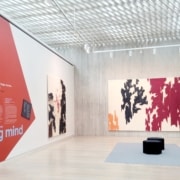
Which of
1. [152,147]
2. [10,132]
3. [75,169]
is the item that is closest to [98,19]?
[152,147]

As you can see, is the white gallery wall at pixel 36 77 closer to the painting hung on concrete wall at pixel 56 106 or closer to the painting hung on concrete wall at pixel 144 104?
the painting hung on concrete wall at pixel 56 106

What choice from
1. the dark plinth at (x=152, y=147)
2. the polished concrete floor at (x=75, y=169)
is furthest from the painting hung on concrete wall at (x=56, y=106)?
the dark plinth at (x=152, y=147)

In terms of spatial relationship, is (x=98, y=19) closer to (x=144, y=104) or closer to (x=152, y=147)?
(x=152, y=147)

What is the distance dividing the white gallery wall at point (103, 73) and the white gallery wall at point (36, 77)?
7.39 ft

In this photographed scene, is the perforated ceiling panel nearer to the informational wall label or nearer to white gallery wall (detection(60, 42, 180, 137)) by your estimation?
white gallery wall (detection(60, 42, 180, 137))

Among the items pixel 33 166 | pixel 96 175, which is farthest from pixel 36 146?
pixel 96 175

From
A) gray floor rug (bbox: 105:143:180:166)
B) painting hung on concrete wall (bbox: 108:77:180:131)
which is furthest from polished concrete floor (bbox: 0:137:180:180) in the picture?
painting hung on concrete wall (bbox: 108:77:180:131)

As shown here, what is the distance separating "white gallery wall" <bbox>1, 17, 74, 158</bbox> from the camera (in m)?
6.45

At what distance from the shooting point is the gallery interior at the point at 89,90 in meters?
5.62

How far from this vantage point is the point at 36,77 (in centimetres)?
736

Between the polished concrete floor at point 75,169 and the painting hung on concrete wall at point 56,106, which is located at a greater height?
the painting hung on concrete wall at point 56,106

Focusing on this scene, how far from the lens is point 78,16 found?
775cm

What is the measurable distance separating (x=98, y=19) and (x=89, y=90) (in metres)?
4.03

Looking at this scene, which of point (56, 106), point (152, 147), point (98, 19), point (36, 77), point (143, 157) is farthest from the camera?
point (56, 106)
